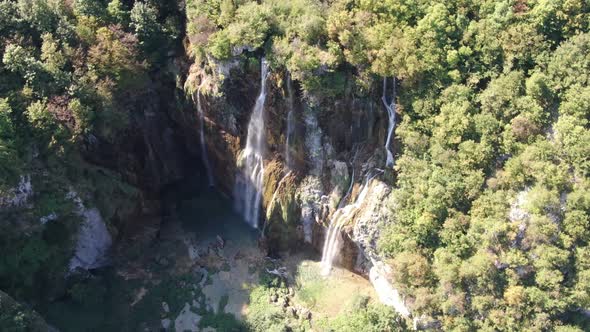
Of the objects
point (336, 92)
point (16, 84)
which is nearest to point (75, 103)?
point (16, 84)

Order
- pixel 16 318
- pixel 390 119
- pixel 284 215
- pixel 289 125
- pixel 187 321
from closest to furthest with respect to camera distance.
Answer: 1. pixel 16 318
2. pixel 390 119
3. pixel 187 321
4. pixel 289 125
5. pixel 284 215

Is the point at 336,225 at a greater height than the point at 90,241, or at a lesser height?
greater

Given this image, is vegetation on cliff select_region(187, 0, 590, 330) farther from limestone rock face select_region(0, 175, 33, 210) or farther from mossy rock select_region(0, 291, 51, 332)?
mossy rock select_region(0, 291, 51, 332)

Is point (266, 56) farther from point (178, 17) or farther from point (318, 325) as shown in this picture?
point (318, 325)

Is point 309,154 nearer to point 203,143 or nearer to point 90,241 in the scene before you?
point 203,143

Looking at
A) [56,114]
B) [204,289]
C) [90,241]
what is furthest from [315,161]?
[56,114]

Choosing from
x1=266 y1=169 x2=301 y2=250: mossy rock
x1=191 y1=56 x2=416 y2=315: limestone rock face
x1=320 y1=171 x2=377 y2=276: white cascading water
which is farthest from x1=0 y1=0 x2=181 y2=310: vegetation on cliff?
x1=320 y1=171 x2=377 y2=276: white cascading water

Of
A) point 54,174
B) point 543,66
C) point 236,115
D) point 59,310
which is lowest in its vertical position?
point 59,310
